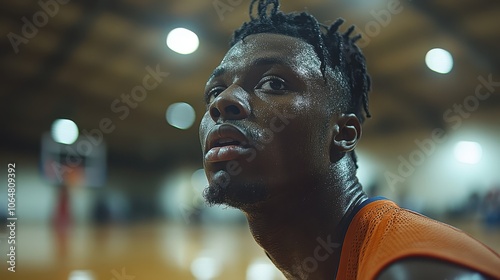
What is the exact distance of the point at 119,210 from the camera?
47.5 ft

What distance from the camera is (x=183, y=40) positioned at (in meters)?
6.59

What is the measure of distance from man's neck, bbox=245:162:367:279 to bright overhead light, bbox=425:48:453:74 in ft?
Answer: 19.2

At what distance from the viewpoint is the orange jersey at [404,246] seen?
912 millimetres

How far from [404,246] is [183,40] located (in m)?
6.01

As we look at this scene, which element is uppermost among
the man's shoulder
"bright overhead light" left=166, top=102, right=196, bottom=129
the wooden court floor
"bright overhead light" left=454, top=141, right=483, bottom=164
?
"bright overhead light" left=166, top=102, right=196, bottom=129

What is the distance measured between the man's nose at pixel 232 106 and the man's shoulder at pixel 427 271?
647 millimetres

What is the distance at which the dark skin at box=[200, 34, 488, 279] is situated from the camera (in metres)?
1.33

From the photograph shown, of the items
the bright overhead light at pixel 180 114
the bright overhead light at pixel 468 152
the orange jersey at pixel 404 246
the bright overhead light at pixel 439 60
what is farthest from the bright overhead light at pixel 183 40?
the orange jersey at pixel 404 246

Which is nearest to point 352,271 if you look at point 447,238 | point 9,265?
point 447,238

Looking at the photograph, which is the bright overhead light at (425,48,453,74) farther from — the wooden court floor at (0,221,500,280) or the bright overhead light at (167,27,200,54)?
the bright overhead light at (167,27,200,54)

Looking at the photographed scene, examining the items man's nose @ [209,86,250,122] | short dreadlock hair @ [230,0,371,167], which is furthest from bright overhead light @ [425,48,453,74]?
man's nose @ [209,86,250,122]

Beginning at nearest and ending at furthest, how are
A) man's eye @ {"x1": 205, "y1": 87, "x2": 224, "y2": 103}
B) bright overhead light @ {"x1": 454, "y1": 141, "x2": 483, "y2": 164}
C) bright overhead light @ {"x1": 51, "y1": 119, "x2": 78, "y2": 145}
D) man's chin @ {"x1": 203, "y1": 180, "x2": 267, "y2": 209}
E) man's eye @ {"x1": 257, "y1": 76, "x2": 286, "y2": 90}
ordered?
man's chin @ {"x1": 203, "y1": 180, "x2": 267, "y2": 209} < man's eye @ {"x1": 257, "y1": 76, "x2": 286, "y2": 90} < man's eye @ {"x1": 205, "y1": 87, "x2": 224, "y2": 103} < bright overhead light @ {"x1": 454, "y1": 141, "x2": 483, "y2": 164} < bright overhead light @ {"x1": 51, "y1": 119, "x2": 78, "y2": 145}

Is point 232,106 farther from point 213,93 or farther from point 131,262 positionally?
point 131,262

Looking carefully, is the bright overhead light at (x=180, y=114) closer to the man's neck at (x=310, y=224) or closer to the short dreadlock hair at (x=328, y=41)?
the short dreadlock hair at (x=328, y=41)
